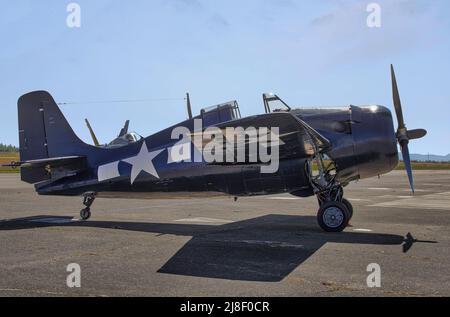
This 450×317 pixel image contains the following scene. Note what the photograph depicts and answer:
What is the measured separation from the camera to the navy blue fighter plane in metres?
11.1

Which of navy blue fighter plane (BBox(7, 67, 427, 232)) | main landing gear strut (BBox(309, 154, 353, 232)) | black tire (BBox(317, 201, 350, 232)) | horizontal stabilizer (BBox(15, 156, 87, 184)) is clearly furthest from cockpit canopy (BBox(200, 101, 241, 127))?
horizontal stabilizer (BBox(15, 156, 87, 184))

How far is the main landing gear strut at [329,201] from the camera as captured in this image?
11070mm

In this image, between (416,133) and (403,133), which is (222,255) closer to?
(403,133)

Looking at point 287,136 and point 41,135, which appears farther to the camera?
point 41,135

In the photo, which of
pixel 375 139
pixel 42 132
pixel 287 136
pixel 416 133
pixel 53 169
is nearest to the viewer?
pixel 375 139

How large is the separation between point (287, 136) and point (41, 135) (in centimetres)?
Result: 777

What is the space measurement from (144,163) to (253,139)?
345 cm

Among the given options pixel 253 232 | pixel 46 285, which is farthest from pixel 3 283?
pixel 253 232

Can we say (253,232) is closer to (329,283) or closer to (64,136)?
(329,283)

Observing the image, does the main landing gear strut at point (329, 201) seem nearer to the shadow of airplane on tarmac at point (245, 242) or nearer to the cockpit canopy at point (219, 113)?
the shadow of airplane on tarmac at point (245, 242)

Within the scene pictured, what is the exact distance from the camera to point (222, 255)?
8.24m

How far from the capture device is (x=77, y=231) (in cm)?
1141

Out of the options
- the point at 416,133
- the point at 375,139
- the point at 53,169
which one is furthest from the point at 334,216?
the point at 53,169

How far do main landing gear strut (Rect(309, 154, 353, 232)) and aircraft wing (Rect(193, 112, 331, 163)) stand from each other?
15.0 inches
